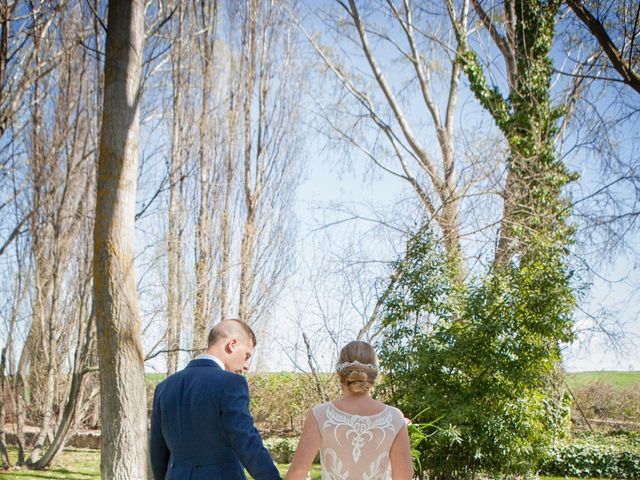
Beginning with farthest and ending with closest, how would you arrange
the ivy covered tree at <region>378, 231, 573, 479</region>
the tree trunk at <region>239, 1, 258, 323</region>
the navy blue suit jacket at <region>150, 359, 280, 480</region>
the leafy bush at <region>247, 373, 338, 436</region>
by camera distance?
the leafy bush at <region>247, 373, 338, 436</region> → the tree trunk at <region>239, 1, 258, 323</region> → the ivy covered tree at <region>378, 231, 573, 479</region> → the navy blue suit jacket at <region>150, 359, 280, 480</region>

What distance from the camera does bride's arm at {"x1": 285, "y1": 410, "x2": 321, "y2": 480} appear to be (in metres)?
3.19

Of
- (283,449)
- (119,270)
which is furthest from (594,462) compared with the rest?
A: (119,270)

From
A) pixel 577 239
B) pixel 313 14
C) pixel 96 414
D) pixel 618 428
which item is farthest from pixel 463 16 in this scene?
pixel 96 414

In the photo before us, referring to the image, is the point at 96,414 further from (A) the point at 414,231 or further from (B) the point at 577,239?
(B) the point at 577,239

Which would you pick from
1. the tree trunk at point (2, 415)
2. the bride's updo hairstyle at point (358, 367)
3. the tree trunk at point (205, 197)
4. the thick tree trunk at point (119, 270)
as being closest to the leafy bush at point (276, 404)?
the tree trunk at point (205, 197)

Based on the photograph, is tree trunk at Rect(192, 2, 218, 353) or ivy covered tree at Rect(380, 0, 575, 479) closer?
ivy covered tree at Rect(380, 0, 575, 479)

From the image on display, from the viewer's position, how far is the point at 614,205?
9281 millimetres

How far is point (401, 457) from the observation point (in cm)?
318

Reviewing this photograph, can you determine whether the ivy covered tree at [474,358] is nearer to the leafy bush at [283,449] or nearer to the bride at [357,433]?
the bride at [357,433]

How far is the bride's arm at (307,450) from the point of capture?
319cm

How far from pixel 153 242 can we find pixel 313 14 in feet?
21.0

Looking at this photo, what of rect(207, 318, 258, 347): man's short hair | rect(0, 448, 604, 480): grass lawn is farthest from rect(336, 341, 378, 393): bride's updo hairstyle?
rect(0, 448, 604, 480): grass lawn

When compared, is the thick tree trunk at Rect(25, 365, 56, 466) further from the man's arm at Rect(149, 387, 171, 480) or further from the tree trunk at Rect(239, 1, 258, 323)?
the man's arm at Rect(149, 387, 171, 480)

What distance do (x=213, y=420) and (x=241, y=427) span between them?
14 centimetres
